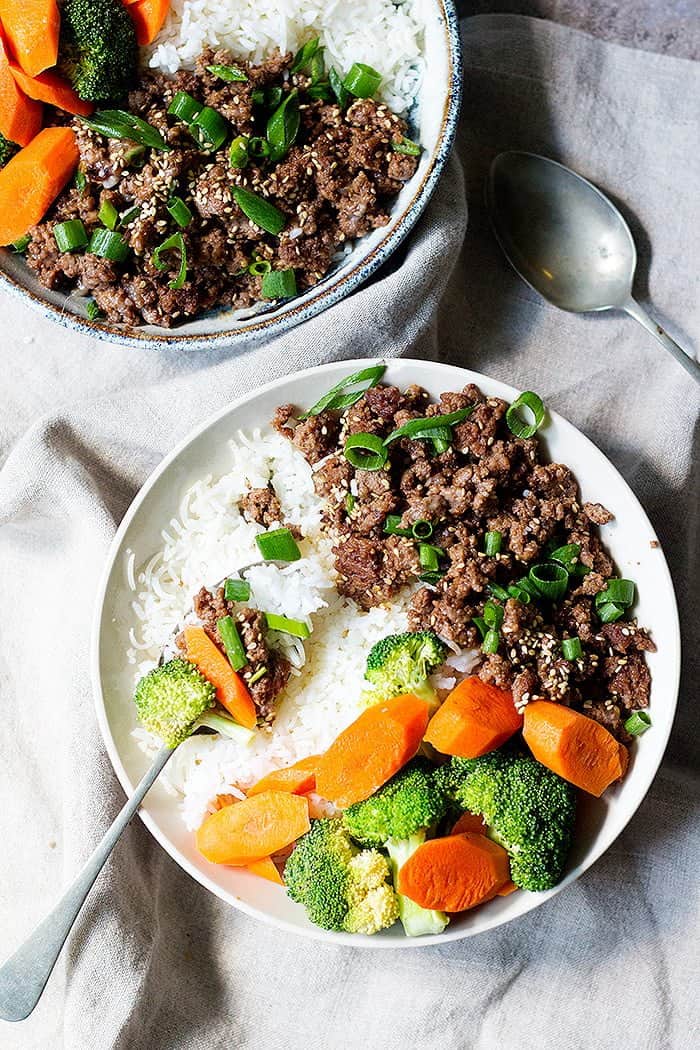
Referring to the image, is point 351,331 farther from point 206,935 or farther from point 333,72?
point 206,935

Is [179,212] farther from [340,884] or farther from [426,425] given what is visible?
[340,884]

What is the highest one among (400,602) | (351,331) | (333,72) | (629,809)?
(333,72)

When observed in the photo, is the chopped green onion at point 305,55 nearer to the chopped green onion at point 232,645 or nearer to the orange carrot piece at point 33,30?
the orange carrot piece at point 33,30

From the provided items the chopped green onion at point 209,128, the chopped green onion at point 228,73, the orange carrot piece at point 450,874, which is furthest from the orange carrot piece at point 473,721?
the chopped green onion at point 228,73

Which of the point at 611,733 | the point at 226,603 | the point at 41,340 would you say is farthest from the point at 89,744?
the point at 611,733

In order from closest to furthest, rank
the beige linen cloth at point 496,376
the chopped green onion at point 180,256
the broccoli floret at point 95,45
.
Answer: the broccoli floret at point 95,45 → the chopped green onion at point 180,256 → the beige linen cloth at point 496,376
